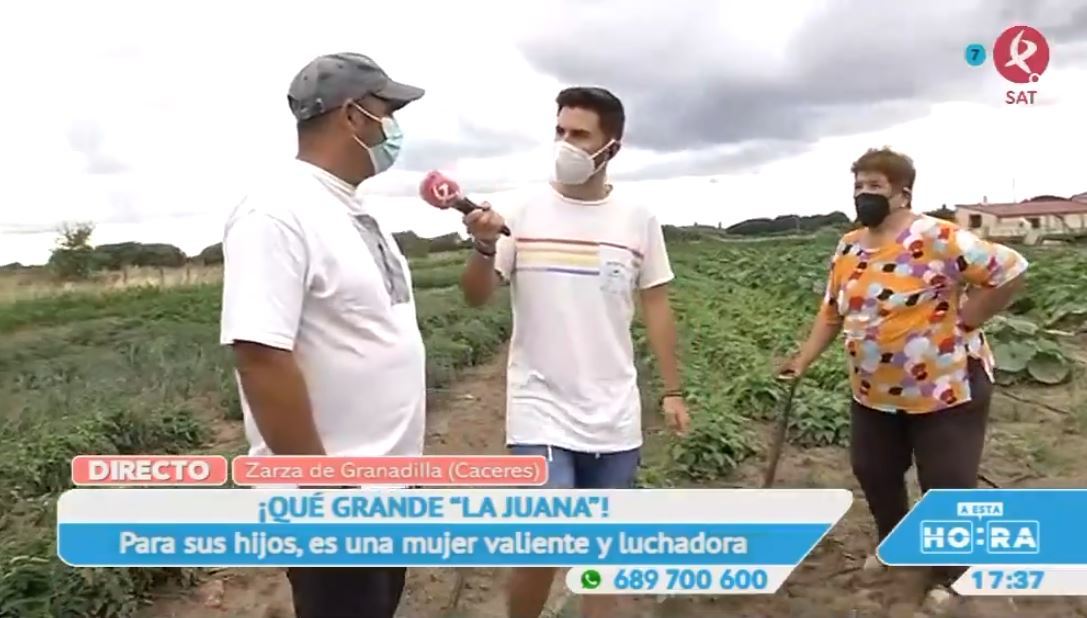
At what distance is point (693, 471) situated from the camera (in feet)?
10.9

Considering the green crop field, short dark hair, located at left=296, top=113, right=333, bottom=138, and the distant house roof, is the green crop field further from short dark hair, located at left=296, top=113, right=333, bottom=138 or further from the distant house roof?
short dark hair, located at left=296, top=113, right=333, bottom=138

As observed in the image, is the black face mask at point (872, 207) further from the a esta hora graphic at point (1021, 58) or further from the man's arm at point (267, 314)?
the man's arm at point (267, 314)

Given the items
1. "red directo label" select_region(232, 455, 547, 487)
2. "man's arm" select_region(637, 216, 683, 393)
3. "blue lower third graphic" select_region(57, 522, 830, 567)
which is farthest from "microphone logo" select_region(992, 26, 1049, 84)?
"red directo label" select_region(232, 455, 547, 487)

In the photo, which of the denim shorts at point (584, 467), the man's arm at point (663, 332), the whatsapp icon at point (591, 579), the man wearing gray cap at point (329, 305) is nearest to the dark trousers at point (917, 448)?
the man's arm at point (663, 332)

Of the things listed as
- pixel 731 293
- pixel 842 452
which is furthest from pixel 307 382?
pixel 731 293

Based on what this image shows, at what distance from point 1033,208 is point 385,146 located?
139 centimetres

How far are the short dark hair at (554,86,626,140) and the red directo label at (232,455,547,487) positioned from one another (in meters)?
0.64

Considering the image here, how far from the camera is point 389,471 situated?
1752 mm

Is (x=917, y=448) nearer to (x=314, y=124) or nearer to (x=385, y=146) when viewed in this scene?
(x=385, y=146)

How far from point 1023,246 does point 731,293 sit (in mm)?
2415

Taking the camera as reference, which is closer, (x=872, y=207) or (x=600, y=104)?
(x=600, y=104)

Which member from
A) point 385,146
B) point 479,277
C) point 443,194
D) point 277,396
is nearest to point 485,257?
point 479,277

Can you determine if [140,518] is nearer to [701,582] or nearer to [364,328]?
[364,328]

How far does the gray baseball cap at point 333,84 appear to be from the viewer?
1652 mm
